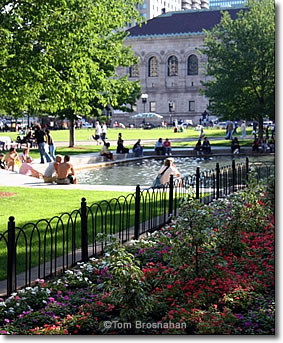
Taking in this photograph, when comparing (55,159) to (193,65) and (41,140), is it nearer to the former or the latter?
(41,140)

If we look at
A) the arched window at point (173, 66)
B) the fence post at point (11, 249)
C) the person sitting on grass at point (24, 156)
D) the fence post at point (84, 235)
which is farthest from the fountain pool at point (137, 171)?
the arched window at point (173, 66)

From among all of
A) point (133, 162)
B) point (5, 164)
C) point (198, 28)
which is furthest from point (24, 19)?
point (198, 28)

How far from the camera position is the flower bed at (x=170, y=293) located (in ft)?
20.8

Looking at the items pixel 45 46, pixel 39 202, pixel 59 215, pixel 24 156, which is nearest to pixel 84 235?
pixel 59 215

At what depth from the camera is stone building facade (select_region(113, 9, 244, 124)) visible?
320ft

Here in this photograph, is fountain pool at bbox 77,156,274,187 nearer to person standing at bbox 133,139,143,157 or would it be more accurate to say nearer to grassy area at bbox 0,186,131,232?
person standing at bbox 133,139,143,157

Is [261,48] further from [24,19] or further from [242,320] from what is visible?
[242,320]

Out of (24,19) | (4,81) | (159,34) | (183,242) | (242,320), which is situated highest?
(159,34)

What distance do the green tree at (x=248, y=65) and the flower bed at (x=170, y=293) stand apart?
3073 centimetres

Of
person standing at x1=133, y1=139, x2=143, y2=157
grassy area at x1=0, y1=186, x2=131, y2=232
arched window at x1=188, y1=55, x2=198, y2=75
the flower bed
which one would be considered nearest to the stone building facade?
arched window at x1=188, y1=55, x2=198, y2=75

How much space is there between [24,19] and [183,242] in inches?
416

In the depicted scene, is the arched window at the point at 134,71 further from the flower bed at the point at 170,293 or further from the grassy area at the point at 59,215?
the flower bed at the point at 170,293

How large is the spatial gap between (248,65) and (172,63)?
209 ft

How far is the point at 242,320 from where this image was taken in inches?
262
